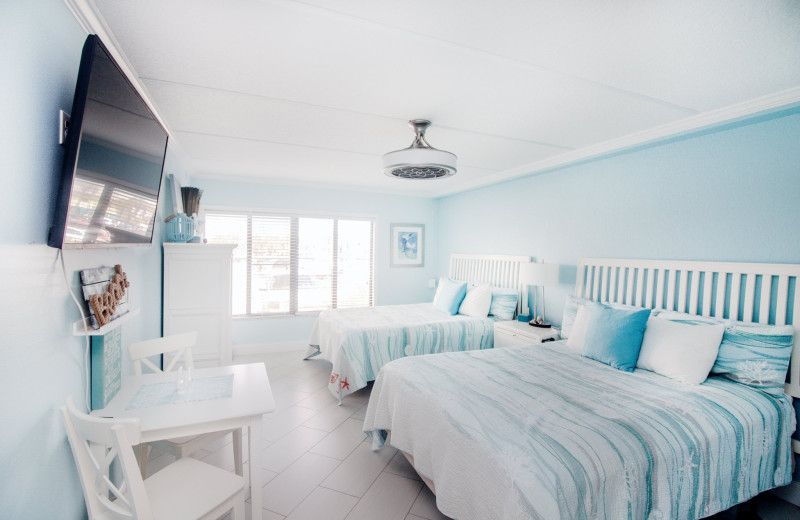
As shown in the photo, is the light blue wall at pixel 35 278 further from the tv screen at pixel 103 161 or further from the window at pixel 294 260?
the window at pixel 294 260

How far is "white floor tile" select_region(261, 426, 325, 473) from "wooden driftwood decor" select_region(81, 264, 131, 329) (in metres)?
1.43

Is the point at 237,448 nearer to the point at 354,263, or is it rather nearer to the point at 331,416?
the point at 331,416

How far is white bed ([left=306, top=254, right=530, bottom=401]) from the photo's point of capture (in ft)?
11.4

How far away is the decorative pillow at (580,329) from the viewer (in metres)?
2.86

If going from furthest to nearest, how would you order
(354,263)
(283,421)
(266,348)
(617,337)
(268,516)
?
1. (354,263)
2. (266,348)
3. (283,421)
4. (617,337)
5. (268,516)

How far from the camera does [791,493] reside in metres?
2.15

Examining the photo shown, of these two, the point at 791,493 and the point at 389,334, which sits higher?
the point at 389,334

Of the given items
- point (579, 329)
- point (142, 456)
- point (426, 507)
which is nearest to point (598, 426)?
point (426, 507)

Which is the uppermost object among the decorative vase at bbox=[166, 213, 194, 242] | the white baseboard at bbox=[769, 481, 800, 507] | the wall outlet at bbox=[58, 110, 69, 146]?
the wall outlet at bbox=[58, 110, 69, 146]

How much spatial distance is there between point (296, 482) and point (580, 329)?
7.99ft

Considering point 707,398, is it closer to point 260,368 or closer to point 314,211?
point 260,368

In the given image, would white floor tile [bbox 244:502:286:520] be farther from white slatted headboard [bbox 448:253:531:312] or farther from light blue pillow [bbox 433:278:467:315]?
white slatted headboard [bbox 448:253:531:312]

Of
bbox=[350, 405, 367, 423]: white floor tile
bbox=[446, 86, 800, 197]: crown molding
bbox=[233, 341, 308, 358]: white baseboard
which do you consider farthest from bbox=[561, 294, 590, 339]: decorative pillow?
bbox=[233, 341, 308, 358]: white baseboard

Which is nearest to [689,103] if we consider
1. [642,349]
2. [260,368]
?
[642,349]
